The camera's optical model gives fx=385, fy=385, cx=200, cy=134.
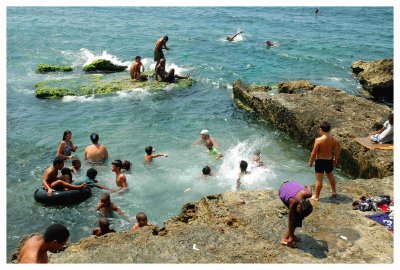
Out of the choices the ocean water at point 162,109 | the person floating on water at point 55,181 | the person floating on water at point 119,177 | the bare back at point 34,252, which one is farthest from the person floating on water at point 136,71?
the bare back at point 34,252

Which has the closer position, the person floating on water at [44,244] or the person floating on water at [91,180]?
the person floating on water at [44,244]

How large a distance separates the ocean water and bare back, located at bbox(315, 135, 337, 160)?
3.48 metres

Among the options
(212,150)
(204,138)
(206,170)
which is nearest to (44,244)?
(206,170)

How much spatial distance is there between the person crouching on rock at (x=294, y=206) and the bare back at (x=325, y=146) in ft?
5.65

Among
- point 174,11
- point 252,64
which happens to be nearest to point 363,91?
point 252,64

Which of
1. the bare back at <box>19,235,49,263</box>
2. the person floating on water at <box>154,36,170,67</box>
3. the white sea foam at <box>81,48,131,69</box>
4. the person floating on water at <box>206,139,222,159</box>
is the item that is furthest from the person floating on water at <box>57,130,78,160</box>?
the white sea foam at <box>81,48,131,69</box>

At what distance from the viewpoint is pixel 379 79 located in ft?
69.1

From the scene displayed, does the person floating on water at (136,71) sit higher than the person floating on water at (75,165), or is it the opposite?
the person floating on water at (136,71)

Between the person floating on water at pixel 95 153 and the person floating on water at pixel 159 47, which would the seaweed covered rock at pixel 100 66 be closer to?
the person floating on water at pixel 159 47

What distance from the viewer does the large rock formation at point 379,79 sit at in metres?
20.8

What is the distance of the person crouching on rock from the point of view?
7.40 meters

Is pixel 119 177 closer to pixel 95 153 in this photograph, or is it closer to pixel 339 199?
pixel 95 153

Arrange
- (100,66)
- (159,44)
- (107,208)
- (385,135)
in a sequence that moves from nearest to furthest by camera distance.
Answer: (107,208) < (385,135) < (159,44) < (100,66)

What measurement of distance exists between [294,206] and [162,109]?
490 inches
